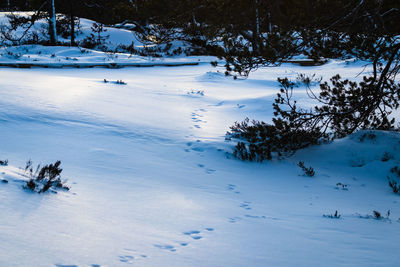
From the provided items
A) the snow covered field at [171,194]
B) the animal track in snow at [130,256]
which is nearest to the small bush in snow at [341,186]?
the snow covered field at [171,194]

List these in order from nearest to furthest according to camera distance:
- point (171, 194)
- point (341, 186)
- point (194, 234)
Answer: point (194, 234) < point (171, 194) < point (341, 186)

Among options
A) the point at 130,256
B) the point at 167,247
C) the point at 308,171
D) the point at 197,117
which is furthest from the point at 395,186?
the point at 197,117

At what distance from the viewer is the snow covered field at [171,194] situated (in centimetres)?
239

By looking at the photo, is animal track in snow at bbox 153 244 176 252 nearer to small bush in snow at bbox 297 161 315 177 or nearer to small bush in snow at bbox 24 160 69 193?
small bush in snow at bbox 24 160 69 193

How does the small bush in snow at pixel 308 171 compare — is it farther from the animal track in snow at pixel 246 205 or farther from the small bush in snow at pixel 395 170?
the animal track in snow at pixel 246 205

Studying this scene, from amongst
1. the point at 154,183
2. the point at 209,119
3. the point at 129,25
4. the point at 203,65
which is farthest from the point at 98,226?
the point at 129,25

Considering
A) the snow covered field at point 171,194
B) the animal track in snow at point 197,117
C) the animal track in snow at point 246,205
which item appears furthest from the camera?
the animal track in snow at point 197,117

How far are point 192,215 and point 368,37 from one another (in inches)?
159

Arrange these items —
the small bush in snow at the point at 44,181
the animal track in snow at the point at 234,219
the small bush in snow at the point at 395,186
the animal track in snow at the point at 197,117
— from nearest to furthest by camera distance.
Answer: the small bush in snow at the point at 44,181 < the animal track in snow at the point at 234,219 < the small bush in snow at the point at 395,186 < the animal track in snow at the point at 197,117

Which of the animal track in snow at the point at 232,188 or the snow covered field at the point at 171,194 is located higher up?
the snow covered field at the point at 171,194

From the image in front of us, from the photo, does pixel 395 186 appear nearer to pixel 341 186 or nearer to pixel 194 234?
pixel 341 186

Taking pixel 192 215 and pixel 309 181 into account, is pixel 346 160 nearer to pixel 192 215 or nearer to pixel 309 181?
pixel 309 181

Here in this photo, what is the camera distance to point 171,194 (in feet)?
12.3

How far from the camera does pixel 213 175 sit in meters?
4.78
